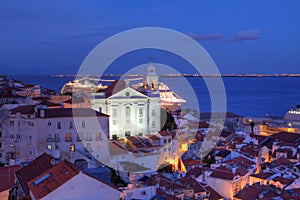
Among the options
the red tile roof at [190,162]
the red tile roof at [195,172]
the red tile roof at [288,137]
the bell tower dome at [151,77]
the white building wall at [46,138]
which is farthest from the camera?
the bell tower dome at [151,77]

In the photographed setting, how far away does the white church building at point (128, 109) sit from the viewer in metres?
22.2

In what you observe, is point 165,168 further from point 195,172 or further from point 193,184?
point 193,184

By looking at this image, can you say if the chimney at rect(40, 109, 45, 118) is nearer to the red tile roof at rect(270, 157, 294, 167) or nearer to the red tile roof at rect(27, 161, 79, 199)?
the red tile roof at rect(27, 161, 79, 199)

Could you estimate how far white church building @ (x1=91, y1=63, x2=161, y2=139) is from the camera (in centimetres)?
2216

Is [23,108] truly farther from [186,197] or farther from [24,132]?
[186,197]

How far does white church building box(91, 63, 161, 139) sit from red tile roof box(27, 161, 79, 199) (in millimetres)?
14449

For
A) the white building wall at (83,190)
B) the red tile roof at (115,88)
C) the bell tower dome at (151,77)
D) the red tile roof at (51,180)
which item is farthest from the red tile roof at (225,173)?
the bell tower dome at (151,77)

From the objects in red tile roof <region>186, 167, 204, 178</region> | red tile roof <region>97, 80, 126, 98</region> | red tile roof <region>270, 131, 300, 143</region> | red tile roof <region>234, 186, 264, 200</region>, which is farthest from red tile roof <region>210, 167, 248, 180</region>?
red tile roof <region>97, 80, 126, 98</region>

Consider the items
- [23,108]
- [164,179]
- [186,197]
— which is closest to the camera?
[186,197]

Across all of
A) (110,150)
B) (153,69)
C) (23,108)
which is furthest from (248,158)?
(153,69)

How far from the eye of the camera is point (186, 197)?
35.0 ft

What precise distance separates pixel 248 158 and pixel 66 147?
7444 millimetres

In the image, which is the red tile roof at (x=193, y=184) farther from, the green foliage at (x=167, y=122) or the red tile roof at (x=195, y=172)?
the green foliage at (x=167, y=122)

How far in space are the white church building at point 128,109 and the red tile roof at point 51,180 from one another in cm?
1445
